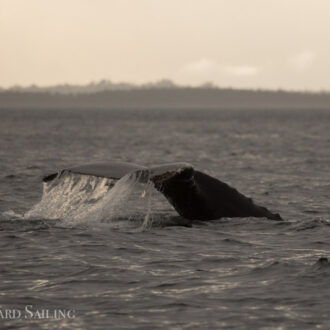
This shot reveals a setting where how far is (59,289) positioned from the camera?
412 inches

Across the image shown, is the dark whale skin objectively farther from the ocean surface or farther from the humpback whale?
the ocean surface

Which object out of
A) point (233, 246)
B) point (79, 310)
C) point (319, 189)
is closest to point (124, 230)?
point (233, 246)

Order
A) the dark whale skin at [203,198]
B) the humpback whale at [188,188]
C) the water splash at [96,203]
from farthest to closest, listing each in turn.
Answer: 1. the dark whale skin at [203,198]
2. the water splash at [96,203]
3. the humpback whale at [188,188]

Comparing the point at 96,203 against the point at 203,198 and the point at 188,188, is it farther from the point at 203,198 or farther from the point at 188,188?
the point at 188,188

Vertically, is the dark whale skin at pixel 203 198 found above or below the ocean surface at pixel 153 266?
above

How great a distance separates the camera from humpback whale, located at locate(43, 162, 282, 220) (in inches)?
478

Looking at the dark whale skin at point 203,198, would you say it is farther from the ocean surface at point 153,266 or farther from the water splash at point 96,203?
the water splash at point 96,203

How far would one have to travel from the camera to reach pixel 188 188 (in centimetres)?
1299

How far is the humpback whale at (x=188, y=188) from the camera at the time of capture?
12.1 meters

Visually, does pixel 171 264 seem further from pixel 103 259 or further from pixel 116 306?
pixel 116 306

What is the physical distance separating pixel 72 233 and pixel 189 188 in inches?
99.9

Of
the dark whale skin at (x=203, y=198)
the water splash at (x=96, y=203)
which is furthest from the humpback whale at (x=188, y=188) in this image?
the water splash at (x=96, y=203)

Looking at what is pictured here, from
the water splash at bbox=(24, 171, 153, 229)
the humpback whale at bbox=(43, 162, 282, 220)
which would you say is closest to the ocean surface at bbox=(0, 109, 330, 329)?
the water splash at bbox=(24, 171, 153, 229)

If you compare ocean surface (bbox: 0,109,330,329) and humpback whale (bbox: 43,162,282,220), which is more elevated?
humpback whale (bbox: 43,162,282,220)
